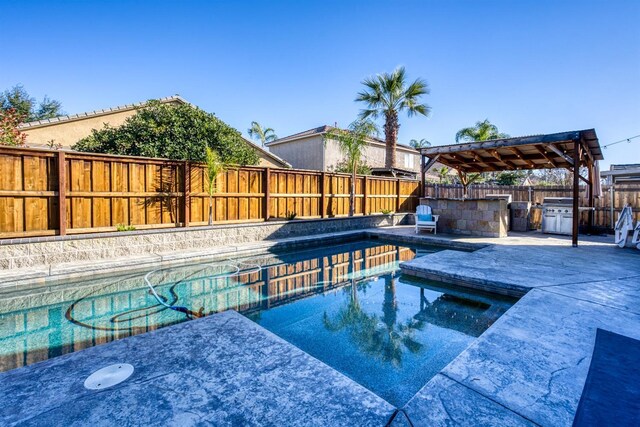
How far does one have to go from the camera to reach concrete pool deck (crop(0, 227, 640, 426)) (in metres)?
1.65

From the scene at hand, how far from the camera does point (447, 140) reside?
32.6 meters

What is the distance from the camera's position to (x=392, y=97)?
49.5 ft

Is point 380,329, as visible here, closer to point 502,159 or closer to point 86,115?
point 502,159

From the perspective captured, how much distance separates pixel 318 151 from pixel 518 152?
37.9 feet

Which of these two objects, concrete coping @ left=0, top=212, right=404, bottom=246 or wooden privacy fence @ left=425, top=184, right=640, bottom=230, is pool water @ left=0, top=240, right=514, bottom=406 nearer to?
concrete coping @ left=0, top=212, right=404, bottom=246

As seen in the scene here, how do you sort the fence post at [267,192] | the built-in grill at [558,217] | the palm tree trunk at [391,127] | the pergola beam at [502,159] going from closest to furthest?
the fence post at [267,192], the built-in grill at [558,217], the pergola beam at [502,159], the palm tree trunk at [391,127]

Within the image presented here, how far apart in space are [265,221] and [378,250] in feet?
10.7

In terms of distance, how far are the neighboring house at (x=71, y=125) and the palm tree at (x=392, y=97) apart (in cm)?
923

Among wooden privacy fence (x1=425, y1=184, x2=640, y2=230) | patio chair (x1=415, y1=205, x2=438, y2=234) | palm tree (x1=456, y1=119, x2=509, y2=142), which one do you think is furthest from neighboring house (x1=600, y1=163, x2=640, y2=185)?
palm tree (x1=456, y1=119, x2=509, y2=142)

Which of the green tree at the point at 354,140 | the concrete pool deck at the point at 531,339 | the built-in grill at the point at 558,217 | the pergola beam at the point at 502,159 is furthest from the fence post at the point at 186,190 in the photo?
the built-in grill at the point at 558,217

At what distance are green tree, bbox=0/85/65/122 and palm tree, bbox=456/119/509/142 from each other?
2511 centimetres

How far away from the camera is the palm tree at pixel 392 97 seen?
1469 cm

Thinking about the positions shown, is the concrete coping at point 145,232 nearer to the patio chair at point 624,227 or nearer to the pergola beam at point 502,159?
the pergola beam at point 502,159

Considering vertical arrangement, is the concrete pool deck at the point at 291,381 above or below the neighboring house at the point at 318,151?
below
